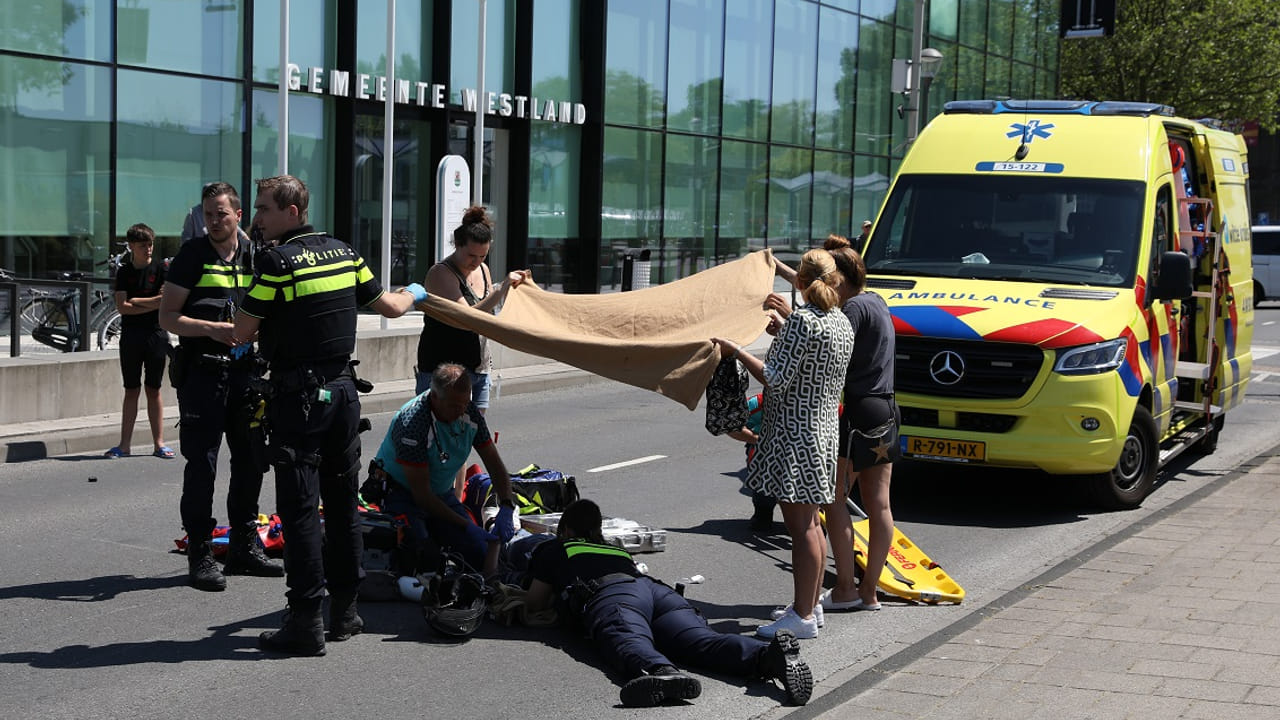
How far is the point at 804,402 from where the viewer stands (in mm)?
6852

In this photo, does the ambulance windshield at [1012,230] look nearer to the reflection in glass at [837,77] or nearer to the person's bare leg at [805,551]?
the person's bare leg at [805,551]

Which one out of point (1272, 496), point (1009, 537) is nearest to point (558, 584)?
point (1009, 537)

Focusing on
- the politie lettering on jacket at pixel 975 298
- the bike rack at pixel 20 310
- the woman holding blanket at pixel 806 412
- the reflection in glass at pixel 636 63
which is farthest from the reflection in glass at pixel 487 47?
the woman holding blanket at pixel 806 412

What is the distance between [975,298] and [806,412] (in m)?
3.96

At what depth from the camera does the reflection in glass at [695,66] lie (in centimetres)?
2875

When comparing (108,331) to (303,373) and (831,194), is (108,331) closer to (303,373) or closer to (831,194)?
(303,373)

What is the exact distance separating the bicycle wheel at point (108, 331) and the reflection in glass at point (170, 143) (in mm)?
5242

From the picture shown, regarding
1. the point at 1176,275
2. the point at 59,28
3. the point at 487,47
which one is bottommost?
the point at 1176,275

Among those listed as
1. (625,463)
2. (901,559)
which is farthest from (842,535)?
(625,463)

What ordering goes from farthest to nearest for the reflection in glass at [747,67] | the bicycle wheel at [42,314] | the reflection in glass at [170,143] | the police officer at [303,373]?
the reflection in glass at [747,67] < the reflection in glass at [170,143] < the bicycle wheel at [42,314] < the police officer at [303,373]

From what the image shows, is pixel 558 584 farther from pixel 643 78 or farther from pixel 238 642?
pixel 643 78

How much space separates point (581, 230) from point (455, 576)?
67.8 feet

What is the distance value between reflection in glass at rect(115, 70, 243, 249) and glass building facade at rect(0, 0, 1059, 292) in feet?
0.10

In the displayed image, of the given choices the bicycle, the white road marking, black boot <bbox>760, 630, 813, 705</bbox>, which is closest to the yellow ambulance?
the white road marking
